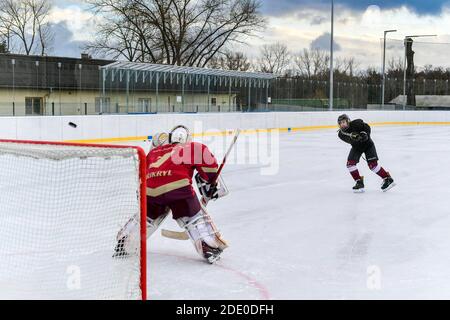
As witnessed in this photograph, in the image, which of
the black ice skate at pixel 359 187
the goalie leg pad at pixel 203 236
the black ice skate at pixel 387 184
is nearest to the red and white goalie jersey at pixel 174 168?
the goalie leg pad at pixel 203 236

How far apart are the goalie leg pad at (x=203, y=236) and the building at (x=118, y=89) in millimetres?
10330

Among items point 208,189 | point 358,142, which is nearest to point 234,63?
point 358,142

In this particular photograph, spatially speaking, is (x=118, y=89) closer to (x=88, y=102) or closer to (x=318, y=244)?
(x=88, y=102)

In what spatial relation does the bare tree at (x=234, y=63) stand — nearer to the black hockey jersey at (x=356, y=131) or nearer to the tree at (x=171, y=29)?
the tree at (x=171, y=29)

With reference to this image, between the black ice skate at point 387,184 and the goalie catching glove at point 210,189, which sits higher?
the goalie catching glove at point 210,189

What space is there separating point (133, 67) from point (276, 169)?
9.34m

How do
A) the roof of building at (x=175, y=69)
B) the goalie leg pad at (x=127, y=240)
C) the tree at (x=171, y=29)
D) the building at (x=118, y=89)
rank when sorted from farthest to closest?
1. the tree at (x=171, y=29)
2. the roof of building at (x=175, y=69)
3. the building at (x=118, y=89)
4. the goalie leg pad at (x=127, y=240)

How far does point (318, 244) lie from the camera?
17.3 ft

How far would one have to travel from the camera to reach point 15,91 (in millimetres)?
17594

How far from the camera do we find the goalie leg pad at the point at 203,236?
4570 millimetres

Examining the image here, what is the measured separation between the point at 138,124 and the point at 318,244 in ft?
37.2

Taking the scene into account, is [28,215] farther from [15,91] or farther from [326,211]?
[15,91]

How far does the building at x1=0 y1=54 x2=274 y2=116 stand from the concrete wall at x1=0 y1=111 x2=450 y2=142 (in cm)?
72

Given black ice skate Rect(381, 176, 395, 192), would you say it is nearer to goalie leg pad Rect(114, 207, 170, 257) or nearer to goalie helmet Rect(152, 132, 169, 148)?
goalie helmet Rect(152, 132, 169, 148)
